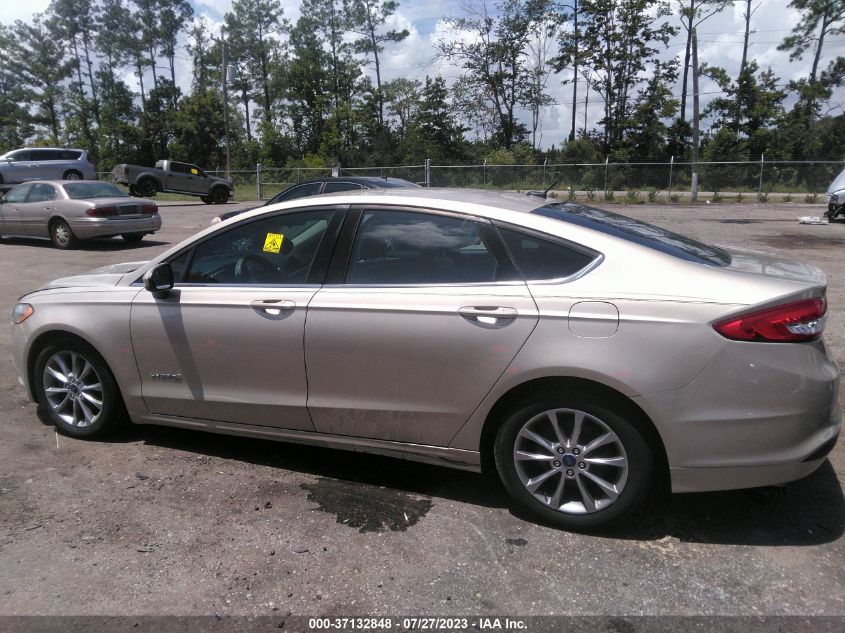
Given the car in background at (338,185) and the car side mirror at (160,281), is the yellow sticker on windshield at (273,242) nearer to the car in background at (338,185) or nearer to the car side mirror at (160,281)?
the car side mirror at (160,281)

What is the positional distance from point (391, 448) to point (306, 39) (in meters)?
63.0

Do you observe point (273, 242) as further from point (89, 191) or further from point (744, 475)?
point (89, 191)

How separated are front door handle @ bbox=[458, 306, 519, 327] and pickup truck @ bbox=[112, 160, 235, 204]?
29.2 meters

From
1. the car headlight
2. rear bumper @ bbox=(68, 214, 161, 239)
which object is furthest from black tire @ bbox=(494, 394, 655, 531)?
rear bumper @ bbox=(68, 214, 161, 239)

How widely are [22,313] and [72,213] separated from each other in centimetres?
1086

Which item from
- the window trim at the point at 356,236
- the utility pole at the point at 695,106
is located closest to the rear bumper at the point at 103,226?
the window trim at the point at 356,236

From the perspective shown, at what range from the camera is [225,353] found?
12.5 feet

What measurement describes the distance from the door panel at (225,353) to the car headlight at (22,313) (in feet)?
2.93

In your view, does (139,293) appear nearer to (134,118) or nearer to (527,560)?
(527,560)

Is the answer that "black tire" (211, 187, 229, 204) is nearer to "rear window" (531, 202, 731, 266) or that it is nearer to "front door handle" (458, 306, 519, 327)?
"rear window" (531, 202, 731, 266)

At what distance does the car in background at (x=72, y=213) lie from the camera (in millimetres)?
14016

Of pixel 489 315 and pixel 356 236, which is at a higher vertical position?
pixel 356 236

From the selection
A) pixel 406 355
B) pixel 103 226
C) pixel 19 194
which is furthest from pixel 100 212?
pixel 406 355

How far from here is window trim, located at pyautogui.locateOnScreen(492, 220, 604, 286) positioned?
318 cm
